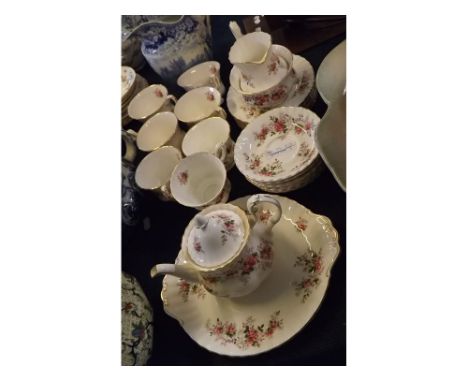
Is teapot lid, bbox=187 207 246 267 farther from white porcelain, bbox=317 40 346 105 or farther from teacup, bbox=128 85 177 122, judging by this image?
teacup, bbox=128 85 177 122

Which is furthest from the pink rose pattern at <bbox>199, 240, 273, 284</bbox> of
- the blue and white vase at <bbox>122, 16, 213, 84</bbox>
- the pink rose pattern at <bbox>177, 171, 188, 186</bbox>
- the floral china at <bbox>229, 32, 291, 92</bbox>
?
the blue and white vase at <bbox>122, 16, 213, 84</bbox>

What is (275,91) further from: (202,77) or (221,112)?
(202,77)

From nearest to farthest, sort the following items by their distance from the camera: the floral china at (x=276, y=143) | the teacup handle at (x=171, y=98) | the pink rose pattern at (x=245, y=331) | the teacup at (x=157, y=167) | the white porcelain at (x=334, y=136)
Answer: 1. the white porcelain at (x=334, y=136)
2. the pink rose pattern at (x=245, y=331)
3. the floral china at (x=276, y=143)
4. the teacup at (x=157, y=167)
5. the teacup handle at (x=171, y=98)

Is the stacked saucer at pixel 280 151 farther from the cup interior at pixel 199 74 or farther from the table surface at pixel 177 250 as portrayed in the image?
the cup interior at pixel 199 74

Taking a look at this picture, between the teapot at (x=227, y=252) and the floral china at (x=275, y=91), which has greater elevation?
the floral china at (x=275, y=91)

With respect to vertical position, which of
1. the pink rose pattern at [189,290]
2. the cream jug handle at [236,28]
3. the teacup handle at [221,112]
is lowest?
the pink rose pattern at [189,290]

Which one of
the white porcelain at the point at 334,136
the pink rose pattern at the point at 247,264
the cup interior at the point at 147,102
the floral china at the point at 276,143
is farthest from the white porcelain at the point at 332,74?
the cup interior at the point at 147,102

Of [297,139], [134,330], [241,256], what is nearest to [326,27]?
[297,139]
